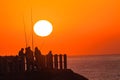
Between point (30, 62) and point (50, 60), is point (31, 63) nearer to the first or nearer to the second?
point (30, 62)

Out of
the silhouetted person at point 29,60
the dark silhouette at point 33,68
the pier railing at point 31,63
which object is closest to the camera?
the dark silhouette at point 33,68

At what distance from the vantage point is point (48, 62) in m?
37.0

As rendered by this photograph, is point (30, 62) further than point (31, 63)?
Yes

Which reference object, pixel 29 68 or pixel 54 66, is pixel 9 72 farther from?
pixel 54 66

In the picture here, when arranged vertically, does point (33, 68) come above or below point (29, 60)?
below

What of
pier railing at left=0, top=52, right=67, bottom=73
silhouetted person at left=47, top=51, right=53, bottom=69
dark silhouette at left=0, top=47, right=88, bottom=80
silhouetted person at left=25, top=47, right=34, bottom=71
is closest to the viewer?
dark silhouette at left=0, top=47, right=88, bottom=80

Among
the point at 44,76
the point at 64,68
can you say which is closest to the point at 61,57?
the point at 64,68

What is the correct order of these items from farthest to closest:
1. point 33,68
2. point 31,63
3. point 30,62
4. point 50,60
A: point 50,60, point 33,68, point 30,62, point 31,63

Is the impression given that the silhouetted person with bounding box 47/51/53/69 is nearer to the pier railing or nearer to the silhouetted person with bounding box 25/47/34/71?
the pier railing

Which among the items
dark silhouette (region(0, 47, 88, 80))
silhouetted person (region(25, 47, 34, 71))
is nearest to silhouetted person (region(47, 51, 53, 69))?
dark silhouette (region(0, 47, 88, 80))

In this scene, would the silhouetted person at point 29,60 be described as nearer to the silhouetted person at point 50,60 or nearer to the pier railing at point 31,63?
the pier railing at point 31,63

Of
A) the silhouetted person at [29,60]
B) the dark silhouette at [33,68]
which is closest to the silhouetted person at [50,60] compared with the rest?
the dark silhouette at [33,68]

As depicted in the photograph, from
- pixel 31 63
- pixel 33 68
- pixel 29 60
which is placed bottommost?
pixel 33 68

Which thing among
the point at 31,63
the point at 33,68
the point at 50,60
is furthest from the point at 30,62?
the point at 50,60
